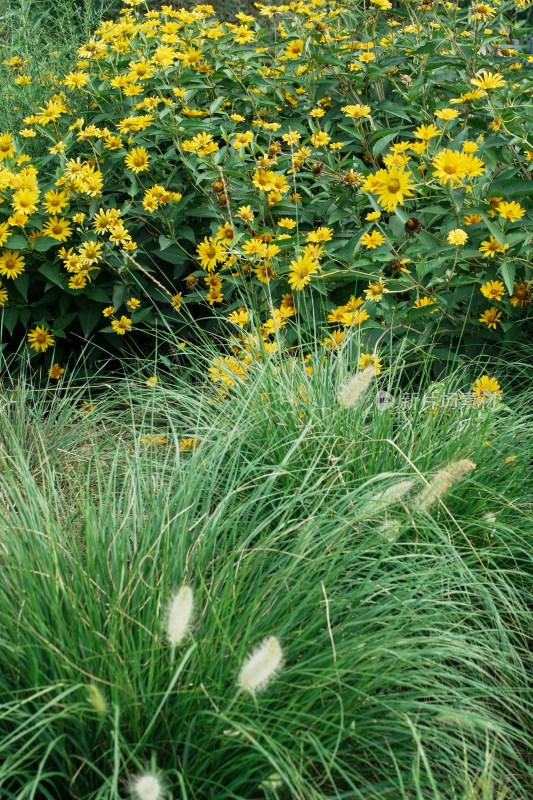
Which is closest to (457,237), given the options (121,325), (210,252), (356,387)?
(356,387)

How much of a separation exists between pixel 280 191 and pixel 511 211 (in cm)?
83

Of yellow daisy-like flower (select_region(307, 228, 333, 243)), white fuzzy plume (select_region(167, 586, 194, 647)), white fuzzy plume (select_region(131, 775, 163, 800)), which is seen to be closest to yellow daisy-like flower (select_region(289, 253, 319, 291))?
yellow daisy-like flower (select_region(307, 228, 333, 243))

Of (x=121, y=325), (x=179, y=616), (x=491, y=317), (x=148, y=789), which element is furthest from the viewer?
(x=121, y=325)

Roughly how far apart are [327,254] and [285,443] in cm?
96

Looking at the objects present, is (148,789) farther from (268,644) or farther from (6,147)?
(6,147)

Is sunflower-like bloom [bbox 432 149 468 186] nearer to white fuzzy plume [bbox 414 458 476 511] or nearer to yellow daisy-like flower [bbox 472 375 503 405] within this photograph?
yellow daisy-like flower [bbox 472 375 503 405]

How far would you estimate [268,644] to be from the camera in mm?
1362

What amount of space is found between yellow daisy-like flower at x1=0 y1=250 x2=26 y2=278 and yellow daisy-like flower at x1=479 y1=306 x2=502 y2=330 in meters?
1.82

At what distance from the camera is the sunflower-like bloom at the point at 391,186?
278 cm

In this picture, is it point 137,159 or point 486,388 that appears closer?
point 486,388

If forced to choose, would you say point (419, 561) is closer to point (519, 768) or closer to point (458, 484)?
point (458, 484)

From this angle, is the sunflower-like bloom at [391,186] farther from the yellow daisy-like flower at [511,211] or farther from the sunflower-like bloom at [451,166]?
the yellow daisy-like flower at [511,211]

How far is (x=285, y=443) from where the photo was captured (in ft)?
7.47

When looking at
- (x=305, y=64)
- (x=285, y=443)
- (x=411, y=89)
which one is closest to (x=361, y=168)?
(x=411, y=89)
